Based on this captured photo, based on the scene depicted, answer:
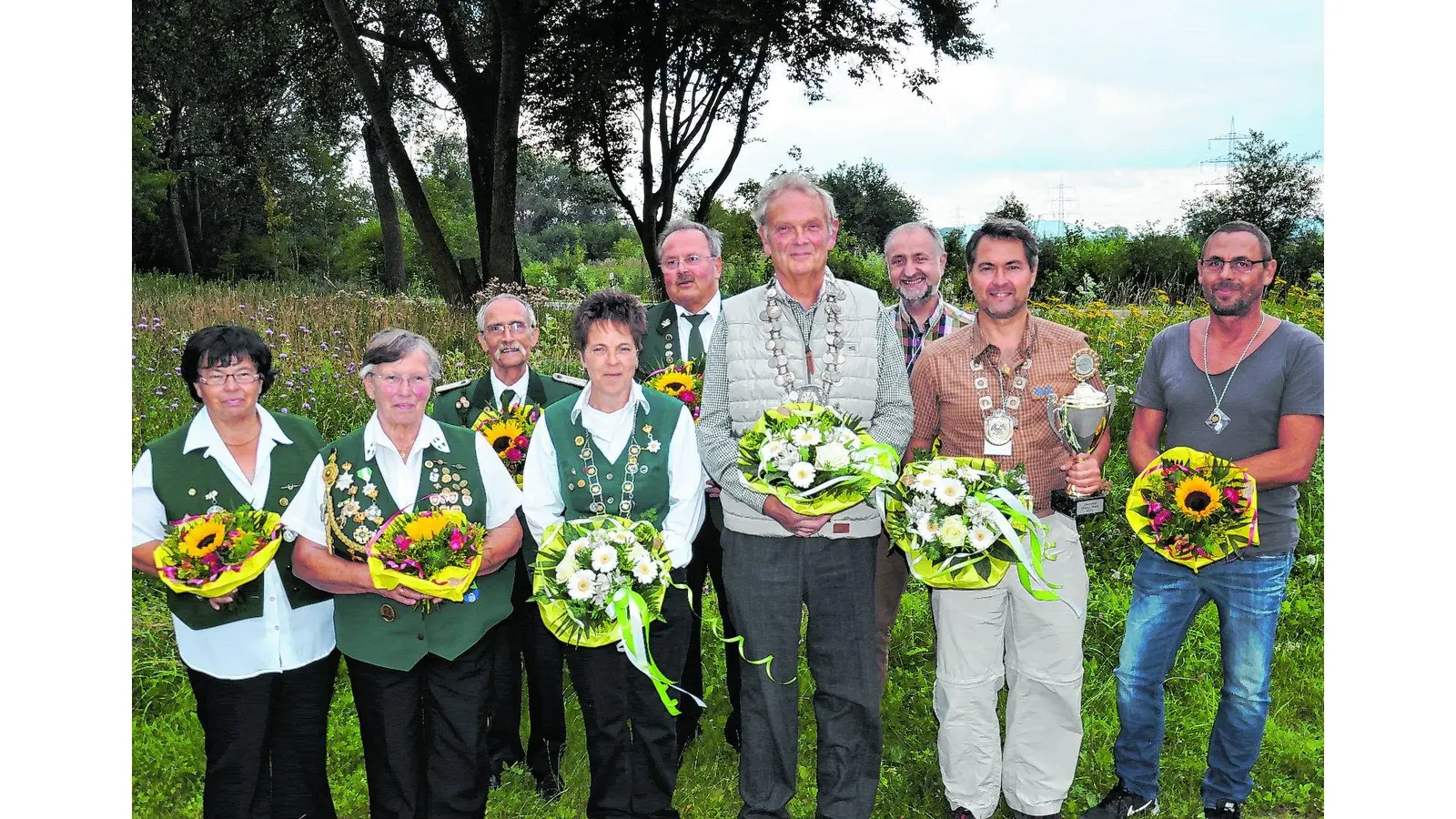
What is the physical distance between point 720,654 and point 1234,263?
3.55 m

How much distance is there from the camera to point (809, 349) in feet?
11.7

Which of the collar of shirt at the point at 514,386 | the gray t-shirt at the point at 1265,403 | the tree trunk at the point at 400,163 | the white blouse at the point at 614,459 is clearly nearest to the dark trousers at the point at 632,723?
the white blouse at the point at 614,459

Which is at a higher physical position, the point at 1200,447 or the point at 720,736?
the point at 1200,447

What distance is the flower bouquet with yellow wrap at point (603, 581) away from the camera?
121 inches

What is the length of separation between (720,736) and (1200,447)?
2613mm

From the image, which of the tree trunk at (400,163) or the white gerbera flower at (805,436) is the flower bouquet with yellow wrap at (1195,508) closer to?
the white gerbera flower at (805,436)

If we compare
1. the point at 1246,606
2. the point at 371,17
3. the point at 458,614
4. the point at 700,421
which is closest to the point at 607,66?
the point at 371,17

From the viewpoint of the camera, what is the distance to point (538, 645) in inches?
157

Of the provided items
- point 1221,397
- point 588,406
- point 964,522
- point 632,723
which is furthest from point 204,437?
point 1221,397

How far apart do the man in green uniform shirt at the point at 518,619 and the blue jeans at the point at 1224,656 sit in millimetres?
2486

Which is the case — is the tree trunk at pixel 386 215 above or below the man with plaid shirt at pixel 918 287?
above

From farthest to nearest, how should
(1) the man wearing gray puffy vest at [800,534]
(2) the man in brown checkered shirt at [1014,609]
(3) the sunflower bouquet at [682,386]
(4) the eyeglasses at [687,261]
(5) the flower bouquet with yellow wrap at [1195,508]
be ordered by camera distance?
1. (4) the eyeglasses at [687,261]
2. (3) the sunflower bouquet at [682,386]
3. (2) the man in brown checkered shirt at [1014,609]
4. (1) the man wearing gray puffy vest at [800,534]
5. (5) the flower bouquet with yellow wrap at [1195,508]

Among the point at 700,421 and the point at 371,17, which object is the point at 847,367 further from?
the point at 371,17

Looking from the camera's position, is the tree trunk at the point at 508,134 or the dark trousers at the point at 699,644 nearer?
the dark trousers at the point at 699,644
